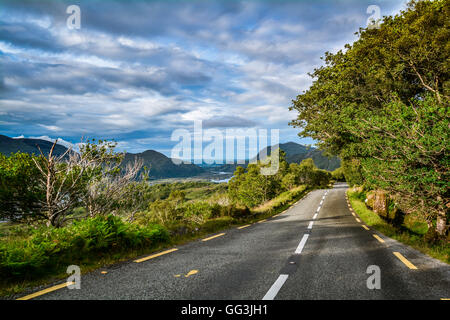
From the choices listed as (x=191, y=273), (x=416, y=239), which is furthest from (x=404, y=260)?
(x=191, y=273)

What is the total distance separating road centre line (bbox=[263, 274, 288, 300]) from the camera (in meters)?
3.67

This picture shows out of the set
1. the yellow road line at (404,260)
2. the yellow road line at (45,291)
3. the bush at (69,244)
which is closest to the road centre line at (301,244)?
the yellow road line at (404,260)

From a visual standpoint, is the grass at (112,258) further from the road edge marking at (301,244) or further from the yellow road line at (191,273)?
the road edge marking at (301,244)

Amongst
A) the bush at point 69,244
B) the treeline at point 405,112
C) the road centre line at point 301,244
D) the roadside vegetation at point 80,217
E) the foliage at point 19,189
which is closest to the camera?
the bush at point 69,244

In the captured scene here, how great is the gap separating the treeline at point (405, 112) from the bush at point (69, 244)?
29.4 ft

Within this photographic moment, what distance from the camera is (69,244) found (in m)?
5.36

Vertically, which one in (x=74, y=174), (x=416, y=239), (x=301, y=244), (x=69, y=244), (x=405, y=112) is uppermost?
(x=405, y=112)

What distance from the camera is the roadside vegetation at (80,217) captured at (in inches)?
187

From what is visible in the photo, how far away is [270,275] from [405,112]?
26.1 ft

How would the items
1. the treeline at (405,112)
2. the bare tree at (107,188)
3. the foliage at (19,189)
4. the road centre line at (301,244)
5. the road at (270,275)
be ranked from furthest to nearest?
the bare tree at (107,188), the foliage at (19,189), the treeline at (405,112), the road centre line at (301,244), the road at (270,275)

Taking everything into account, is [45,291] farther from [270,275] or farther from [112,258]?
[270,275]

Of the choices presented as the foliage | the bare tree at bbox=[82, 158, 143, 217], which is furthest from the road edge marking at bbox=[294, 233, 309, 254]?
the foliage
